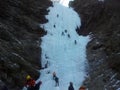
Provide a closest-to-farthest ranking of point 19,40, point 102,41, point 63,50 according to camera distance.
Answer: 1. point 19,40
2. point 102,41
3. point 63,50

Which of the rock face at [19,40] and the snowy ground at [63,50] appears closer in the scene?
the rock face at [19,40]

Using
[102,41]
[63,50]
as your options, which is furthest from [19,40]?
[102,41]

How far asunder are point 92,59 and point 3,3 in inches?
723

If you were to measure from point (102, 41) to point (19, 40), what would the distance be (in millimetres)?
12419

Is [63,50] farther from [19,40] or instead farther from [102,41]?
[19,40]

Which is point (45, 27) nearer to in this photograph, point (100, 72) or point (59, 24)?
point (59, 24)

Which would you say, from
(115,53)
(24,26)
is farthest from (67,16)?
(115,53)

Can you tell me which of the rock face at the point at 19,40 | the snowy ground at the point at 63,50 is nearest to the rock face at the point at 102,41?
the snowy ground at the point at 63,50

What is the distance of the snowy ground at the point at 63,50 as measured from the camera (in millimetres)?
41253

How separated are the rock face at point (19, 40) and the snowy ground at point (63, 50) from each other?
1.56 meters

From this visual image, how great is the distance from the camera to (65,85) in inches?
1534

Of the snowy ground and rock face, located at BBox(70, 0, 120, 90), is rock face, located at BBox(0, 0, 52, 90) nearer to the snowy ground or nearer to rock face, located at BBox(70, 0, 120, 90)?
the snowy ground

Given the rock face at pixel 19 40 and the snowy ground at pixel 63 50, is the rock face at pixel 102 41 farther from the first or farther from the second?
the rock face at pixel 19 40

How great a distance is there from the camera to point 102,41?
161 feet
